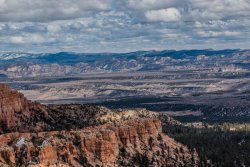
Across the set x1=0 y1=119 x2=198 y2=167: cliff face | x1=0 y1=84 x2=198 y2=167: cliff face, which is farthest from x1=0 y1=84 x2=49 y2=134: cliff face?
x1=0 y1=119 x2=198 y2=167: cliff face

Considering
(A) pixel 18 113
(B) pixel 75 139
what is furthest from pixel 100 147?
(A) pixel 18 113

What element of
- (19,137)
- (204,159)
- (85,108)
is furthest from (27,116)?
(204,159)

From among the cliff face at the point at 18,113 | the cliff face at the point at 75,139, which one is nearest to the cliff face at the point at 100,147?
the cliff face at the point at 75,139

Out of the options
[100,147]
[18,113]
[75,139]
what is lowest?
[100,147]

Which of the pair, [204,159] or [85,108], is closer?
[204,159]

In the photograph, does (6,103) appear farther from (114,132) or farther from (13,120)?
(114,132)

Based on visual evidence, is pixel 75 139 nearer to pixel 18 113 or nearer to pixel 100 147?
pixel 100 147

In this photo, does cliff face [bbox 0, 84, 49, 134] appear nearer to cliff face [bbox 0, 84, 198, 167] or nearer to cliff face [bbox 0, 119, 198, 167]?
cliff face [bbox 0, 84, 198, 167]

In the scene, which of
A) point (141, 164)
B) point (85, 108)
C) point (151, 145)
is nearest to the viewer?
point (141, 164)

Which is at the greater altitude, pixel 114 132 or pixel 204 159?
pixel 114 132
